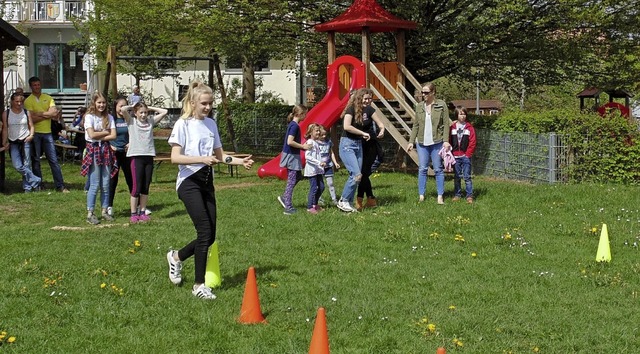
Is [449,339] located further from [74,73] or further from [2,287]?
[74,73]

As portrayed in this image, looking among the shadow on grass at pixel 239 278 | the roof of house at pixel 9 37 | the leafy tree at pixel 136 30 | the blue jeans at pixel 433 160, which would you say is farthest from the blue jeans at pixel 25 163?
the shadow on grass at pixel 239 278

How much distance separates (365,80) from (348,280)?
10.9 m

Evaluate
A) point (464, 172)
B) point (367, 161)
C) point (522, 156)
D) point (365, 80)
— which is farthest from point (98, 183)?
point (522, 156)

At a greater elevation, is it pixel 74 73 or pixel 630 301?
pixel 74 73

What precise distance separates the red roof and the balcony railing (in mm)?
22962

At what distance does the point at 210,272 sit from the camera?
7852mm

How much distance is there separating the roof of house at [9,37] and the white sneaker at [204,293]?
399 inches

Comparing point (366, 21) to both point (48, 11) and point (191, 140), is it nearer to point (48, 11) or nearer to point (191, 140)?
point (191, 140)

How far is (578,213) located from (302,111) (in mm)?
4150

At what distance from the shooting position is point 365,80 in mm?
18531

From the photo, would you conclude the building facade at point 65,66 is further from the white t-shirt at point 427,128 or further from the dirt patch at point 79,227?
the dirt patch at point 79,227

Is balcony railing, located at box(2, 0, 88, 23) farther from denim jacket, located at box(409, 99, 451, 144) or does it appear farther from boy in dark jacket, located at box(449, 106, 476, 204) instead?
denim jacket, located at box(409, 99, 451, 144)

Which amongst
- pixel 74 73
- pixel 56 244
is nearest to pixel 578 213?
pixel 56 244

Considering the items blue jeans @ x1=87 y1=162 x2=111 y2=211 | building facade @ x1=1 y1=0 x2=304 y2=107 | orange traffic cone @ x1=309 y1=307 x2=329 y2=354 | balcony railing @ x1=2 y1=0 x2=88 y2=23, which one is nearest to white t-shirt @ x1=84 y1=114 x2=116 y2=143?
blue jeans @ x1=87 y1=162 x2=111 y2=211
